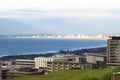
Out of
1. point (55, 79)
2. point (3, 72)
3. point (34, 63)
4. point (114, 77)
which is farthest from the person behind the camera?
point (34, 63)

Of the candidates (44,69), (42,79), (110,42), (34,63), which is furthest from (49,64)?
(42,79)

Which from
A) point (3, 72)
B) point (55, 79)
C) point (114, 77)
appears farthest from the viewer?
point (3, 72)

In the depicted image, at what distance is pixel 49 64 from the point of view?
6125 cm

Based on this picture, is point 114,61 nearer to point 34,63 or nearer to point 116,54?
point 116,54

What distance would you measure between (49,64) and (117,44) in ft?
30.4

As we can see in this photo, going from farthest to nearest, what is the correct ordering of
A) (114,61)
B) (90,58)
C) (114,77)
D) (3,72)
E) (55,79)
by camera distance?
(90,58), (114,61), (3,72), (55,79), (114,77)

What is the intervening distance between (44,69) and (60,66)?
2513mm

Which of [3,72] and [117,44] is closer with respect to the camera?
[3,72]

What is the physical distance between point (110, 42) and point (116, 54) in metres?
1.78

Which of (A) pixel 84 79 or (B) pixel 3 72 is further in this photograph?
(B) pixel 3 72

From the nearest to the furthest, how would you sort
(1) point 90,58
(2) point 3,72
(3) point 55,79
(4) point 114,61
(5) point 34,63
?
1. (3) point 55,79
2. (2) point 3,72
3. (4) point 114,61
4. (1) point 90,58
5. (5) point 34,63

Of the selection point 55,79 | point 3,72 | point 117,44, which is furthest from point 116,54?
point 55,79

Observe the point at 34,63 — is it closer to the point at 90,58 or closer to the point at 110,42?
the point at 90,58

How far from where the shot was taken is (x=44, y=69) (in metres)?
60.4
